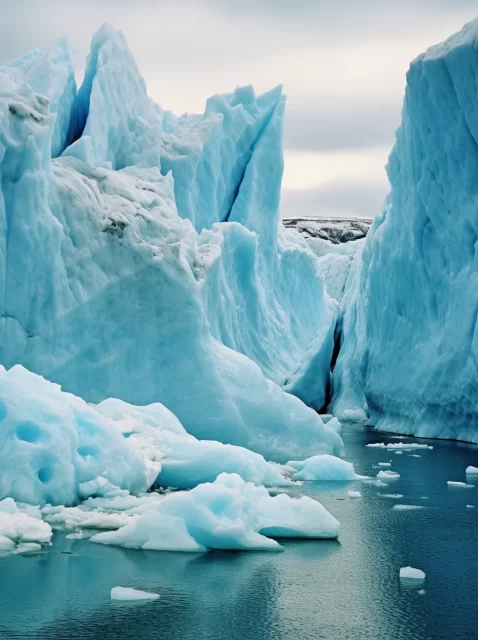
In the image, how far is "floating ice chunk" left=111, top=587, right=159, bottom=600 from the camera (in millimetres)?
5004

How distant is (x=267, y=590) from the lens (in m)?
5.33

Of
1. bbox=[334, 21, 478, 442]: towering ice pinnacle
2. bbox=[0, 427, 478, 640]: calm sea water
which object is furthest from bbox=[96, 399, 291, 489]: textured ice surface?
bbox=[334, 21, 478, 442]: towering ice pinnacle

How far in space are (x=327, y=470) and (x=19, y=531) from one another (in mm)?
4642

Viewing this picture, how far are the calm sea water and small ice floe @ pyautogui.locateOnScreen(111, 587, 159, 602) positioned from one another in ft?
0.16

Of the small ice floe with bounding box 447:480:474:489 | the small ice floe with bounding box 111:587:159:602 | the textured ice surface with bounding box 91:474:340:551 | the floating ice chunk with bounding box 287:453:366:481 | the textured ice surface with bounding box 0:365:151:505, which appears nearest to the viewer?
the small ice floe with bounding box 111:587:159:602

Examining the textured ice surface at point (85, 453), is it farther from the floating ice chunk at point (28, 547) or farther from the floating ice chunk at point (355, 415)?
the floating ice chunk at point (355, 415)

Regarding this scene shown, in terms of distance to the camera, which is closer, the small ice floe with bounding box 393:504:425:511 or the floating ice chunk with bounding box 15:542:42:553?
the floating ice chunk with bounding box 15:542:42:553

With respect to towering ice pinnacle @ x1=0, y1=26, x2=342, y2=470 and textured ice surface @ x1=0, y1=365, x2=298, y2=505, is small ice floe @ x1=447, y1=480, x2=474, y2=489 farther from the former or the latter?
towering ice pinnacle @ x1=0, y1=26, x2=342, y2=470

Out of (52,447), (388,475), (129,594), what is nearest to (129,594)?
(129,594)

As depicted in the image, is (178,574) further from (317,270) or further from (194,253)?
(317,270)

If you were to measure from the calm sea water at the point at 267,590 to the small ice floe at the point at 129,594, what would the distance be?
0.05 meters

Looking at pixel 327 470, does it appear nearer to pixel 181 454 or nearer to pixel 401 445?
pixel 181 454

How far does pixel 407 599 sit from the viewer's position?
5188mm

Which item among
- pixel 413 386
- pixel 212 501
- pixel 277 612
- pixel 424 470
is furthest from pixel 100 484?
pixel 413 386
